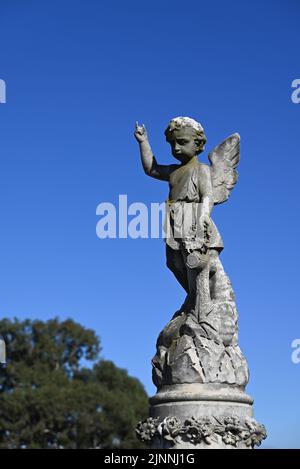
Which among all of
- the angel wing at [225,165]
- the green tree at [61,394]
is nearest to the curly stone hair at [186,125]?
the angel wing at [225,165]

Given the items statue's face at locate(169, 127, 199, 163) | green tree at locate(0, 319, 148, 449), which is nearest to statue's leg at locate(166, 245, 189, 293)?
statue's face at locate(169, 127, 199, 163)

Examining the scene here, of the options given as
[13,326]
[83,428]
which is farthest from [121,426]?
[13,326]

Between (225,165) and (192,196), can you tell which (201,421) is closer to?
(192,196)

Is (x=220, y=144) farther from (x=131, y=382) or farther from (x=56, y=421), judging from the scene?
(x=131, y=382)

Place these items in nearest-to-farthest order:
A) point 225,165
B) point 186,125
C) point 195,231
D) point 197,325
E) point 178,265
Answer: point 197,325
point 195,231
point 178,265
point 186,125
point 225,165

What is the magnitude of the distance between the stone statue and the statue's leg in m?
0.02

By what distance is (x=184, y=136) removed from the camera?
36.9 ft

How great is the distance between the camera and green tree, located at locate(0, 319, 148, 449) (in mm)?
41875

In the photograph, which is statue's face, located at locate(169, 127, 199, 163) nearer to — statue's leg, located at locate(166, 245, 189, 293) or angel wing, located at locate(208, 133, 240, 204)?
angel wing, located at locate(208, 133, 240, 204)

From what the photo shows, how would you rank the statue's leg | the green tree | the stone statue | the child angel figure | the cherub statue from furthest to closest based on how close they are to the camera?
1. the green tree
2. the statue's leg
3. the child angel figure
4. the cherub statue
5. the stone statue

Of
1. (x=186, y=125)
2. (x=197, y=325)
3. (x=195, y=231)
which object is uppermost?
(x=186, y=125)

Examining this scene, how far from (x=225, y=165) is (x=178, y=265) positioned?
1764mm

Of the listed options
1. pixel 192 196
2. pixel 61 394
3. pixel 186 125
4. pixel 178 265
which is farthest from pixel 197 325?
pixel 61 394
